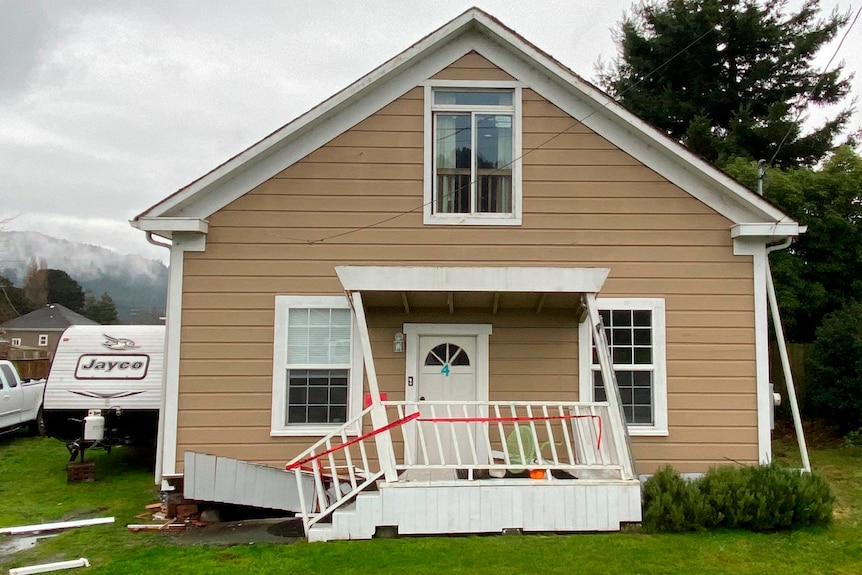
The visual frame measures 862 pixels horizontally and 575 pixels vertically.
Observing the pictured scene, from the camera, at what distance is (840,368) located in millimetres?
13148

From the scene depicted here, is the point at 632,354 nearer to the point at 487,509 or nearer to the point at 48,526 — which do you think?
the point at 487,509

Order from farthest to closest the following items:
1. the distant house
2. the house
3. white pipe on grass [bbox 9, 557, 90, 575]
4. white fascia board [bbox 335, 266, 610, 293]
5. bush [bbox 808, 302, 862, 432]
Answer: the distant house, bush [bbox 808, 302, 862, 432], the house, white fascia board [bbox 335, 266, 610, 293], white pipe on grass [bbox 9, 557, 90, 575]

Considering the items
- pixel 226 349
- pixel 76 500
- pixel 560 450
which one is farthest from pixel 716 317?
pixel 76 500

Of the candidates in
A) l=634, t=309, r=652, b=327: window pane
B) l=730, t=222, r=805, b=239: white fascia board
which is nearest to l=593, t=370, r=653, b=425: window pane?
l=634, t=309, r=652, b=327: window pane

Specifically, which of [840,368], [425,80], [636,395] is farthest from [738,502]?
[840,368]

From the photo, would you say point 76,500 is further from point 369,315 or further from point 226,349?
point 369,315

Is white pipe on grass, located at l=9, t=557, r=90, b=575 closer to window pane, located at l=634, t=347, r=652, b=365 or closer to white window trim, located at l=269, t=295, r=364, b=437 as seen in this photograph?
white window trim, located at l=269, t=295, r=364, b=437

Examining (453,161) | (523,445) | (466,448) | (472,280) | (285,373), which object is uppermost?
(453,161)

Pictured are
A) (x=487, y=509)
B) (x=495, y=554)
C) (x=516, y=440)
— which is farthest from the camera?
(x=516, y=440)

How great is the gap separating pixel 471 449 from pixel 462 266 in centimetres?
229

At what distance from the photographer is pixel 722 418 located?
8188mm

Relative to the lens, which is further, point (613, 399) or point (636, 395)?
point (636, 395)

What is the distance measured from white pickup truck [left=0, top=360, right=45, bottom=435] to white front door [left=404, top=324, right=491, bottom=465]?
916cm

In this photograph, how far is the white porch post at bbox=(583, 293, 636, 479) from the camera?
6.73 meters
